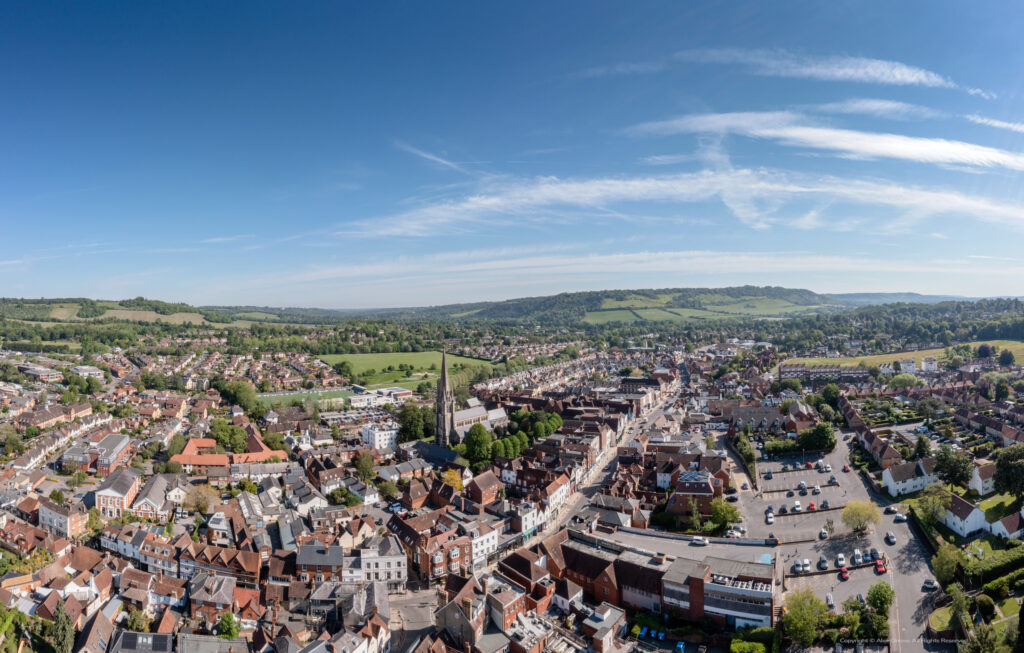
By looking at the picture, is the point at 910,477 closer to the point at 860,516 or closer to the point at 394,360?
the point at 860,516

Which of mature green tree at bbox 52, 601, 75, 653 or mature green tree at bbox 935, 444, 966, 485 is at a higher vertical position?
mature green tree at bbox 935, 444, 966, 485

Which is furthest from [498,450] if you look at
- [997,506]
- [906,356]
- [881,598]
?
[906,356]

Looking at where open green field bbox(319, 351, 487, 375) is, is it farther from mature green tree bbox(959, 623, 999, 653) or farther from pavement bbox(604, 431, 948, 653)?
mature green tree bbox(959, 623, 999, 653)

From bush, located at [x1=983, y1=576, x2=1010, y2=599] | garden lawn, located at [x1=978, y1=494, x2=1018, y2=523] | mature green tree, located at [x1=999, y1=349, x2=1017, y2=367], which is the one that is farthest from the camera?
mature green tree, located at [x1=999, y1=349, x2=1017, y2=367]

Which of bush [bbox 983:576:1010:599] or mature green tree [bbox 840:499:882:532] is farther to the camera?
mature green tree [bbox 840:499:882:532]

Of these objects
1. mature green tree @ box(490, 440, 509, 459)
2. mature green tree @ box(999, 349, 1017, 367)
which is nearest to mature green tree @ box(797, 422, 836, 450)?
mature green tree @ box(490, 440, 509, 459)

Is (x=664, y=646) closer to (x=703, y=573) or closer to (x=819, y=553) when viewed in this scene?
(x=703, y=573)
